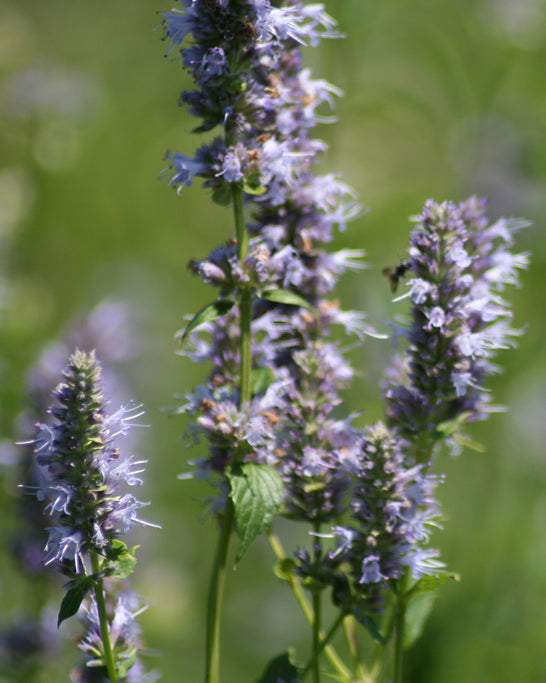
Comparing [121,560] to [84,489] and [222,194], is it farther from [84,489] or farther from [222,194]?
[222,194]

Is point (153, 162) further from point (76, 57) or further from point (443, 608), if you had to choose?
point (443, 608)

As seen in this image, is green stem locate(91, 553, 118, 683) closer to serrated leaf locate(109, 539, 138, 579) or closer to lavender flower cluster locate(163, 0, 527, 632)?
serrated leaf locate(109, 539, 138, 579)

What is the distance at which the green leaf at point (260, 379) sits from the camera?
291 cm

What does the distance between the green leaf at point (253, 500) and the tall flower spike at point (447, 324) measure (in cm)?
47

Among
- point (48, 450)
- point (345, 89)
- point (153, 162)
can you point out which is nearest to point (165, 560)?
point (345, 89)

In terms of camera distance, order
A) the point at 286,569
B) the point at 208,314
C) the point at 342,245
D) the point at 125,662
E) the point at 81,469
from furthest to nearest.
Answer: the point at 342,245 < the point at 286,569 < the point at 208,314 < the point at 125,662 < the point at 81,469

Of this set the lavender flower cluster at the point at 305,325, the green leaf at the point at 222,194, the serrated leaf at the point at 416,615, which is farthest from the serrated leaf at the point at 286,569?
the green leaf at the point at 222,194

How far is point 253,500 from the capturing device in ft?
8.48

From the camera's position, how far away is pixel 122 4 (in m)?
11.5

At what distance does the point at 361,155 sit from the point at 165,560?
3.43 metres

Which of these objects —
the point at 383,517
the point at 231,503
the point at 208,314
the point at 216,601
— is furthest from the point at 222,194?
the point at 216,601

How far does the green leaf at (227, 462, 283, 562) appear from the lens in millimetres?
2551

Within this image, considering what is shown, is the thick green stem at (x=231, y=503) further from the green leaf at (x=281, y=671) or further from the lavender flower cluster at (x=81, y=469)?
the lavender flower cluster at (x=81, y=469)

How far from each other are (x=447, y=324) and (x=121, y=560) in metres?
1.08
